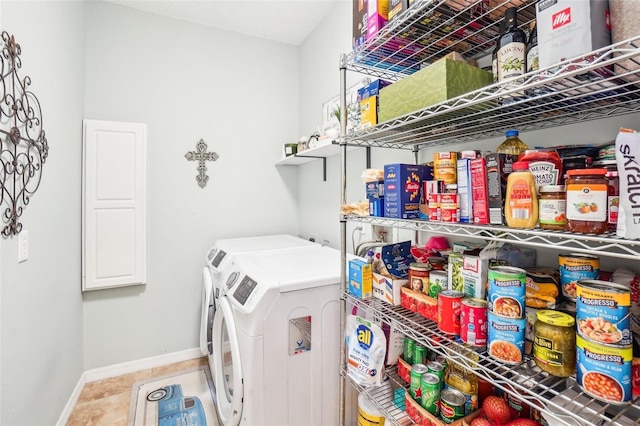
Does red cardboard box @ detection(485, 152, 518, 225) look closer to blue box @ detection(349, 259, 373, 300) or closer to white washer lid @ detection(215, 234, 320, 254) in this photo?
blue box @ detection(349, 259, 373, 300)

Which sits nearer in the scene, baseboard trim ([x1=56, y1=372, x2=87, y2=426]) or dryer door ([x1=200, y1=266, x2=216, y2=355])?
baseboard trim ([x1=56, y1=372, x2=87, y2=426])

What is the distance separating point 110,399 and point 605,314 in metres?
2.63

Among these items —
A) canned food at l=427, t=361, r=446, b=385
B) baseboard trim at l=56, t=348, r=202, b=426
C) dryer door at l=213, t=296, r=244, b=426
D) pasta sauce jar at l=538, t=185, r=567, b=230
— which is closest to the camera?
pasta sauce jar at l=538, t=185, r=567, b=230

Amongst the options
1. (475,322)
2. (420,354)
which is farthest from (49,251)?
(475,322)

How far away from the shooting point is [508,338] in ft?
2.49

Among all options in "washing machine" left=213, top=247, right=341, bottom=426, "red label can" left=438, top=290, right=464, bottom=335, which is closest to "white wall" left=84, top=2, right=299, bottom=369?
"washing machine" left=213, top=247, right=341, bottom=426

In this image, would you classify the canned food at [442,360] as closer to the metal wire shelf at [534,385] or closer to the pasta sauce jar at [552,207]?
the metal wire shelf at [534,385]

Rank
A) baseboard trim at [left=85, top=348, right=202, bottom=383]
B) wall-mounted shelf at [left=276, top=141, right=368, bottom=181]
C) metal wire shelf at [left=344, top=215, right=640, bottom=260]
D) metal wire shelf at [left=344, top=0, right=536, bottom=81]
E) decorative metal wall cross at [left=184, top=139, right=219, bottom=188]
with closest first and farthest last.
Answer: metal wire shelf at [left=344, top=215, right=640, bottom=260] < metal wire shelf at [left=344, top=0, right=536, bottom=81] < wall-mounted shelf at [left=276, top=141, right=368, bottom=181] < baseboard trim at [left=85, top=348, right=202, bottom=383] < decorative metal wall cross at [left=184, top=139, right=219, bottom=188]

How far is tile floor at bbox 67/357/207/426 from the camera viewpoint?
71.4 inches

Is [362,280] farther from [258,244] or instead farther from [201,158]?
[201,158]

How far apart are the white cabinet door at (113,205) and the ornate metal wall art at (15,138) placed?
2.55 feet

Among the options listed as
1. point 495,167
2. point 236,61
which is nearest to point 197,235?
point 236,61

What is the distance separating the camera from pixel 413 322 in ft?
3.43

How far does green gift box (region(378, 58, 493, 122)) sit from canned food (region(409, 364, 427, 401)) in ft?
2.93
